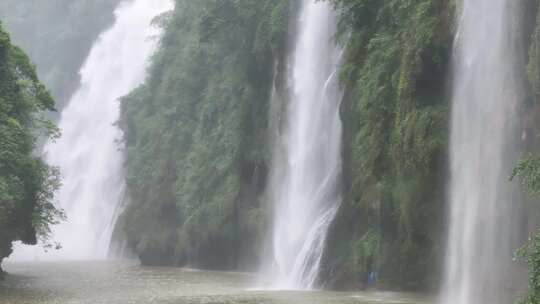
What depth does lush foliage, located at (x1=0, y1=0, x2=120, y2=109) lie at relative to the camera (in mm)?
75812

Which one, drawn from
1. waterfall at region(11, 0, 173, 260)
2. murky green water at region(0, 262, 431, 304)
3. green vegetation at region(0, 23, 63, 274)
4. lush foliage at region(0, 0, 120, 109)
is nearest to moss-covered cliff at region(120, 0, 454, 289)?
murky green water at region(0, 262, 431, 304)

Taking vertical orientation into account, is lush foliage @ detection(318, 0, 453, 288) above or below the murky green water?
above

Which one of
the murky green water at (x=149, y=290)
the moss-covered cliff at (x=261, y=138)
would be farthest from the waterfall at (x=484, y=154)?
the murky green water at (x=149, y=290)

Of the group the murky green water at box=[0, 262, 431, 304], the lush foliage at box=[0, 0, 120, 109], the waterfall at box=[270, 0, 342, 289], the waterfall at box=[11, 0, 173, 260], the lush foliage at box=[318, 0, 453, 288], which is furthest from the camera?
the lush foliage at box=[0, 0, 120, 109]

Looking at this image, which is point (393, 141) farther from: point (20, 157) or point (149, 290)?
point (20, 157)

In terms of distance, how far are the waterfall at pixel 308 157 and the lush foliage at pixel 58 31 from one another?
142 feet

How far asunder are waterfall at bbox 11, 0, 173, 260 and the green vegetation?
69.2 ft

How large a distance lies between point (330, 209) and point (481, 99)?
8.86 metres

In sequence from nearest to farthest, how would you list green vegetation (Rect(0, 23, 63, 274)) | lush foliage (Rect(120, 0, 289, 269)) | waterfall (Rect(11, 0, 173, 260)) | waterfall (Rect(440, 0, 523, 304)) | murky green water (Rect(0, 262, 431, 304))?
1. waterfall (Rect(440, 0, 523, 304))
2. murky green water (Rect(0, 262, 431, 304))
3. green vegetation (Rect(0, 23, 63, 274))
4. lush foliage (Rect(120, 0, 289, 269))
5. waterfall (Rect(11, 0, 173, 260))

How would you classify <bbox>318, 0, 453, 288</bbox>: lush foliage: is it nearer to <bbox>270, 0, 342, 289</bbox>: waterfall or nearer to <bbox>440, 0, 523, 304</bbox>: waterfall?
<bbox>440, 0, 523, 304</bbox>: waterfall

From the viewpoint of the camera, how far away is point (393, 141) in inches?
837

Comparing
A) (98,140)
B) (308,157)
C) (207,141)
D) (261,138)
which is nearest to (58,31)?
Result: (98,140)

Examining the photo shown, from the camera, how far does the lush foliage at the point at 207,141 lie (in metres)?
35.4

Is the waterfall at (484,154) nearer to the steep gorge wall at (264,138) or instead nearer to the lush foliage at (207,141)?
the steep gorge wall at (264,138)
